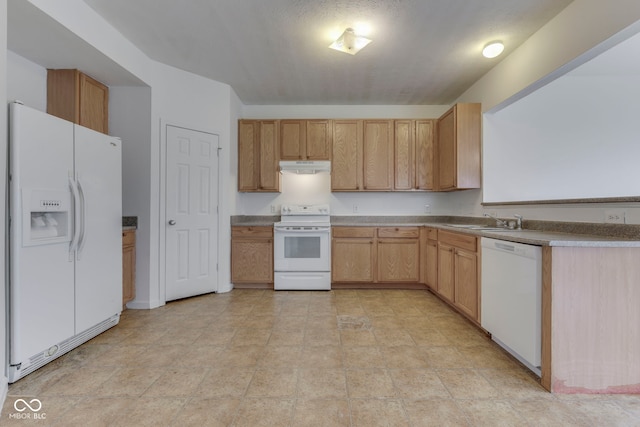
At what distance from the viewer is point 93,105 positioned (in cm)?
296

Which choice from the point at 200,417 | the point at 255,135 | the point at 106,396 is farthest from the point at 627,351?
the point at 255,135

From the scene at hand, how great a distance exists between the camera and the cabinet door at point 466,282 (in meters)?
2.66

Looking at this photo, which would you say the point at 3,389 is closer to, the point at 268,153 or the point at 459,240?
the point at 268,153

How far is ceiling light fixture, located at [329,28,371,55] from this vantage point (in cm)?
256

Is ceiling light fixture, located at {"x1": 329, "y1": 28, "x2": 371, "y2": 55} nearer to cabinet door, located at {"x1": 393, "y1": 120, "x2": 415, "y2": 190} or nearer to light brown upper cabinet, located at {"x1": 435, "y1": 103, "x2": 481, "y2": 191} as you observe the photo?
light brown upper cabinet, located at {"x1": 435, "y1": 103, "x2": 481, "y2": 191}

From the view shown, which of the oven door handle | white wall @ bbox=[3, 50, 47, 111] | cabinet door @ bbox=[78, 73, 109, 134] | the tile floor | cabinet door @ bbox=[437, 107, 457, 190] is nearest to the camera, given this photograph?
the tile floor

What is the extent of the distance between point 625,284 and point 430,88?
2.98 metres

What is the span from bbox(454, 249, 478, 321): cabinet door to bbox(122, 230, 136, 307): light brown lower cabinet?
336 cm

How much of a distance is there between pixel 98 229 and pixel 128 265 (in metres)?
0.79

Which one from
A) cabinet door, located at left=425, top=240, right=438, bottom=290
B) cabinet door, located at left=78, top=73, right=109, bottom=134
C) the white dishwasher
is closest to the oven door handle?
cabinet door, located at left=425, top=240, right=438, bottom=290

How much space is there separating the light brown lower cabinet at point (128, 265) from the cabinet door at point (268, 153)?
68.4 inches

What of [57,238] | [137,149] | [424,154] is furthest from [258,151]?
[57,238]

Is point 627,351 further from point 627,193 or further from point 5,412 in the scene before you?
point 5,412

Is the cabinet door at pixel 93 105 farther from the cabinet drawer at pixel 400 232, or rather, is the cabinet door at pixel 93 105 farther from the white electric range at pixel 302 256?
the cabinet drawer at pixel 400 232
